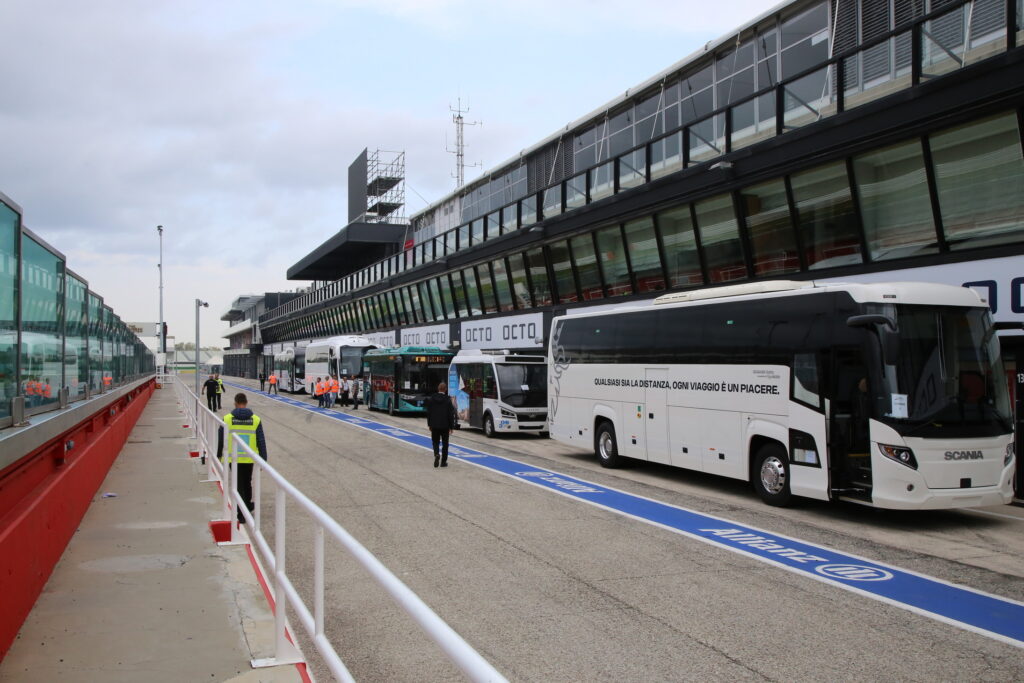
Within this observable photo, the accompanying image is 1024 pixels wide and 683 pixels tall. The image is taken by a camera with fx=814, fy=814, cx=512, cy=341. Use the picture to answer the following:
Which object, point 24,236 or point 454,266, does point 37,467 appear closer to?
point 24,236

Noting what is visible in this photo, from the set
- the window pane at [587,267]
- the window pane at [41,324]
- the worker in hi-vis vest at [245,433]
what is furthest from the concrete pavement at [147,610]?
the window pane at [587,267]

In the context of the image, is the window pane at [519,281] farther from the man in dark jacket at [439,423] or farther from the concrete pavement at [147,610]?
the concrete pavement at [147,610]

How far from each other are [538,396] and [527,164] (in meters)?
16.7

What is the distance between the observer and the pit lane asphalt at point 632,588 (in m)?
5.76

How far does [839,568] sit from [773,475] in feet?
13.8

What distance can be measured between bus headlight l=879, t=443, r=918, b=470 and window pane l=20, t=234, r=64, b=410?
33.2 feet

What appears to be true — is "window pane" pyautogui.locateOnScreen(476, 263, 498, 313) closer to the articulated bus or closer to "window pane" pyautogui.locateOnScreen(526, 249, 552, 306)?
"window pane" pyautogui.locateOnScreen(526, 249, 552, 306)

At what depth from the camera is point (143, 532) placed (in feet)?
30.7

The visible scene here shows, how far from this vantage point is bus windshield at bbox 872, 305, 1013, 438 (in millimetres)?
11000

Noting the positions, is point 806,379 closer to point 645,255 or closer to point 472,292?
point 645,255

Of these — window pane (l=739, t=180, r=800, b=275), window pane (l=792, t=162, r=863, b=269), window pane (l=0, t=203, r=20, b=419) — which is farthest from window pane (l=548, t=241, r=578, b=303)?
window pane (l=0, t=203, r=20, b=419)

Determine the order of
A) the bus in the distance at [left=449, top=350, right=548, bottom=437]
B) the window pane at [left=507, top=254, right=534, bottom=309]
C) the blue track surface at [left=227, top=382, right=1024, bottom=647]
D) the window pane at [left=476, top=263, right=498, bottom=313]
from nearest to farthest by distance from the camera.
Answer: the blue track surface at [left=227, top=382, right=1024, bottom=647], the bus in the distance at [left=449, top=350, right=548, bottom=437], the window pane at [left=507, top=254, right=534, bottom=309], the window pane at [left=476, top=263, right=498, bottom=313]

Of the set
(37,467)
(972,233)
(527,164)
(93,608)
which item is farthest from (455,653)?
(527,164)

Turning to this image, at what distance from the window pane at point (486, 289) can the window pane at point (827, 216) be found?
18.9 m
